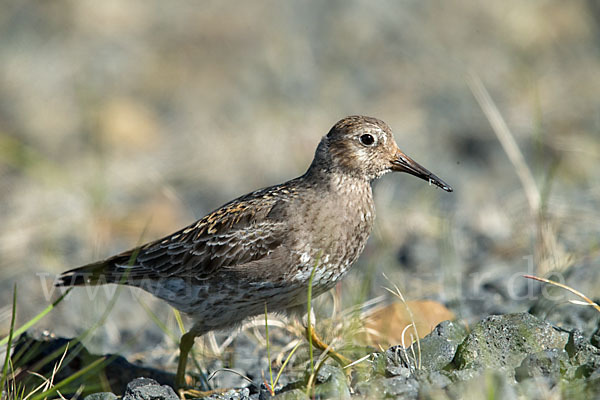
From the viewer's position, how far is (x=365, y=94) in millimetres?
12891

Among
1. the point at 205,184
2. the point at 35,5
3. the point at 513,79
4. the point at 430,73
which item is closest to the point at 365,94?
the point at 430,73

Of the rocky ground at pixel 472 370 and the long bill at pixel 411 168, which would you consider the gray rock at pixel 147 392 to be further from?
the long bill at pixel 411 168

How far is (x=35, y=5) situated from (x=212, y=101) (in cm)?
386

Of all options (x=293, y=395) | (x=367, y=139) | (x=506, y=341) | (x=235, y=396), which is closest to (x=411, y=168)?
(x=367, y=139)

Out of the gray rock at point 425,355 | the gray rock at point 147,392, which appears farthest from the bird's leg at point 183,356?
the gray rock at point 425,355

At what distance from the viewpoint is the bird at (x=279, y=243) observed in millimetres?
5359

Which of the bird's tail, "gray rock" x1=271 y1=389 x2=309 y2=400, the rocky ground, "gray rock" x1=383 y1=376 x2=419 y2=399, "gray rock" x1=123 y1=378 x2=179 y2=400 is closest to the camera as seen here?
the rocky ground

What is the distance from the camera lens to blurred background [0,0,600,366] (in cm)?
782

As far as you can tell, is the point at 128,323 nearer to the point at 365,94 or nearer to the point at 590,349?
the point at 590,349

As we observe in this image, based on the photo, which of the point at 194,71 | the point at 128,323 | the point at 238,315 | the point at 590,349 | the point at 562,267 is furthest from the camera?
the point at 194,71

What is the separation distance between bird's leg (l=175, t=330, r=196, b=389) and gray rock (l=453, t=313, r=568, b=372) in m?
2.00

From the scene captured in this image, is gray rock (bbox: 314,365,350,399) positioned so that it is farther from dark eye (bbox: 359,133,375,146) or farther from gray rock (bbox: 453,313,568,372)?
dark eye (bbox: 359,133,375,146)

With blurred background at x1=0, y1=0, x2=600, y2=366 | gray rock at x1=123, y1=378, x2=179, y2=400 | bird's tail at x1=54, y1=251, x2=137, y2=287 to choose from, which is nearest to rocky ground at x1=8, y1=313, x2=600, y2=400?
gray rock at x1=123, y1=378, x2=179, y2=400

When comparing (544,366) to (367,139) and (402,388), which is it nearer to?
(402,388)
